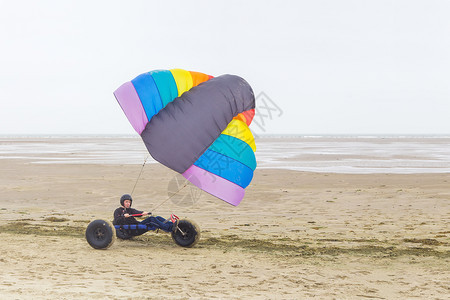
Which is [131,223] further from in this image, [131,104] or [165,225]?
[131,104]

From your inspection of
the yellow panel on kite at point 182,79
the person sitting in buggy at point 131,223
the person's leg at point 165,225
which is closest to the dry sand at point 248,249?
the person sitting in buggy at point 131,223

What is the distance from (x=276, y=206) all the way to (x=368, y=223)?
381 cm

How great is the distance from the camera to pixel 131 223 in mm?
10406

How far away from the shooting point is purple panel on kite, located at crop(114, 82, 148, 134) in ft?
29.3

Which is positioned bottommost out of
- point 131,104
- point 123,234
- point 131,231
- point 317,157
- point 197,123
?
point 317,157

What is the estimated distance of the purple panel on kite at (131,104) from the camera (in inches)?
352

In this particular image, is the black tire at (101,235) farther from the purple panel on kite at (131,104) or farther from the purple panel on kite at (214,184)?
the purple panel on kite at (131,104)

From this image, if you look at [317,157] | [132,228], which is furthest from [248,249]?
[317,157]

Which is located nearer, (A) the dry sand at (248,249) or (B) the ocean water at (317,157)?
(A) the dry sand at (248,249)

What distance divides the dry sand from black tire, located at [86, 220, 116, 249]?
17 cm

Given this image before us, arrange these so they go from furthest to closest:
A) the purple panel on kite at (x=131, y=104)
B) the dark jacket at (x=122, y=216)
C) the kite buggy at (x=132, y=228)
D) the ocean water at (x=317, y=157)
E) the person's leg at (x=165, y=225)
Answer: the ocean water at (x=317, y=157)
the dark jacket at (x=122, y=216)
the person's leg at (x=165, y=225)
the kite buggy at (x=132, y=228)
the purple panel on kite at (x=131, y=104)

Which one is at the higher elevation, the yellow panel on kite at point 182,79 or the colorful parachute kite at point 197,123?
the yellow panel on kite at point 182,79

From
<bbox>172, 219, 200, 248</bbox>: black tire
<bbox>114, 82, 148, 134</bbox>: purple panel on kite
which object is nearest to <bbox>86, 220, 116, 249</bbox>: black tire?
<bbox>172, 219, 200, 248</bbox>: black tire

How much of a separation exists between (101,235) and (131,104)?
285 cm
